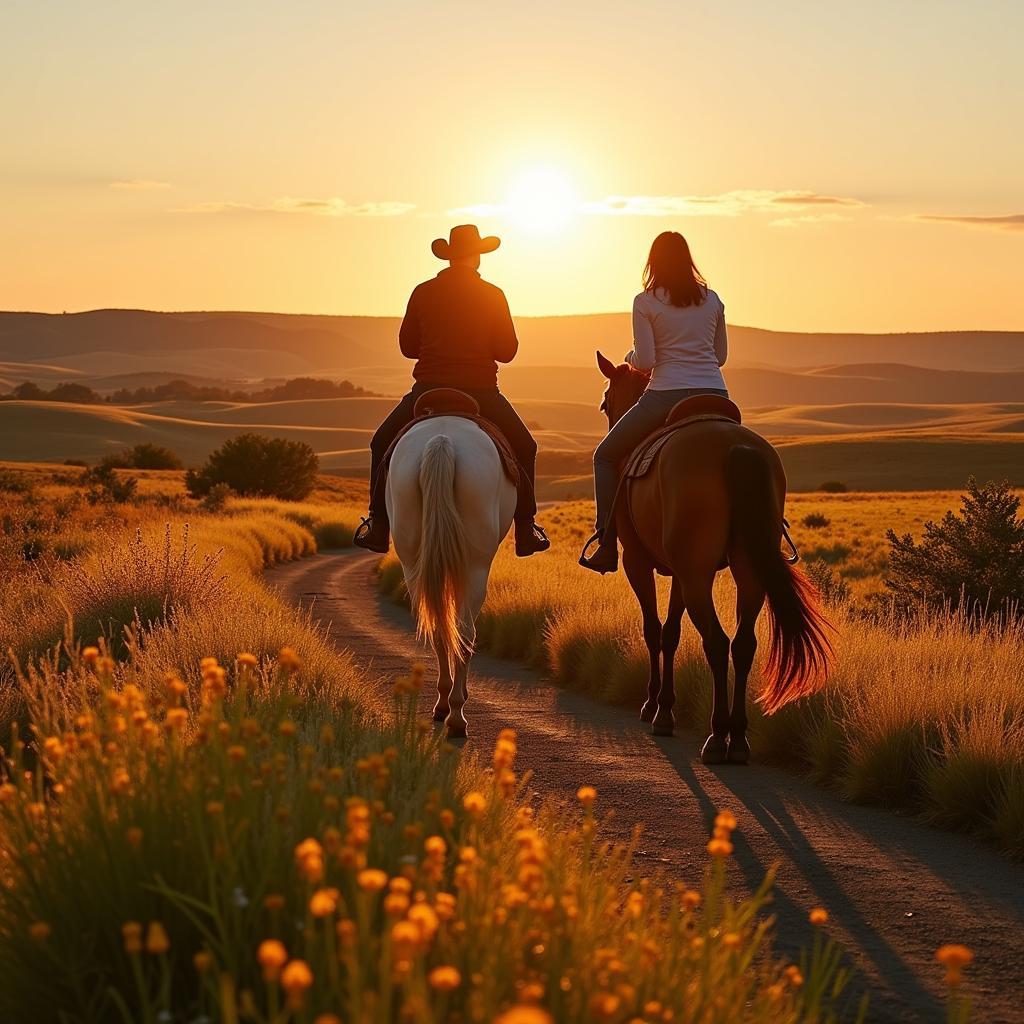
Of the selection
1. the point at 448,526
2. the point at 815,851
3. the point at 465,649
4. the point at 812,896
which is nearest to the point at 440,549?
the point at 448,526

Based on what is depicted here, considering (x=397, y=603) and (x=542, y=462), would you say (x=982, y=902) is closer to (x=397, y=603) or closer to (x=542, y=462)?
(x=397, y=603)

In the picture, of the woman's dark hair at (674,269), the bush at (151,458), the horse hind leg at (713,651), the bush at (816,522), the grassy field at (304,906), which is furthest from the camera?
the bush at (151,458)

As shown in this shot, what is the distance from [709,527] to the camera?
9.54m

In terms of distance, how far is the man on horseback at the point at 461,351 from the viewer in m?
11.4

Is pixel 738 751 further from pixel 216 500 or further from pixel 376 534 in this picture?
pixel 216 500

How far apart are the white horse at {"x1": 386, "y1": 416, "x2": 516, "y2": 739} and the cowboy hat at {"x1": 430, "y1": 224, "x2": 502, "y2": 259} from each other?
167 cm

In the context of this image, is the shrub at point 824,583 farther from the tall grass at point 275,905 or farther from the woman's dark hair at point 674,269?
the tall grass at point 275,905

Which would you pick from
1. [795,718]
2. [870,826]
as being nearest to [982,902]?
[870,826]

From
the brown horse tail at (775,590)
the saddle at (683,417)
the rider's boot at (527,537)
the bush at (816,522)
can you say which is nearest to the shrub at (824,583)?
the rider's boot at (527,537)

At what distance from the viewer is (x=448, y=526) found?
32.4ft

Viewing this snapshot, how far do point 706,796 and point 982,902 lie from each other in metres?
2.36

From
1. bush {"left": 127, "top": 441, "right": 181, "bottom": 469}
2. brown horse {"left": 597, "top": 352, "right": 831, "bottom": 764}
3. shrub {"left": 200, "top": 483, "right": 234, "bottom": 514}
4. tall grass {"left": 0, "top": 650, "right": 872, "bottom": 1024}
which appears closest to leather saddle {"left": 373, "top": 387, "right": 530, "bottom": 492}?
brown horse {"left": 597, "top": 352, "right": 831, "bottom": 764}

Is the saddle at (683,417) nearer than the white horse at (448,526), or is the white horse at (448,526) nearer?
the white horse at (448,526)

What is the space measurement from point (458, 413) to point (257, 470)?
50.8m
